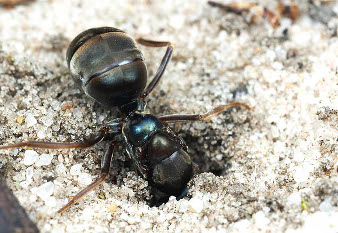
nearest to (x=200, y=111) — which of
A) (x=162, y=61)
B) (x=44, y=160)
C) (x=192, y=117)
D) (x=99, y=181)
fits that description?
(x=192, y=117)

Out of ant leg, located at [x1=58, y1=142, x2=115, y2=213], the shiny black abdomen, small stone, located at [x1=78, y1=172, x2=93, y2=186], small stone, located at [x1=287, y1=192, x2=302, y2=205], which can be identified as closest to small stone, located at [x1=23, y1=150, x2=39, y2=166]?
small stone, located at [x1=78, y1=172, x2=93, y2=186]

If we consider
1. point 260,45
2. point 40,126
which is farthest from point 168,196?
point 260,45

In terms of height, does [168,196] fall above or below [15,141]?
below

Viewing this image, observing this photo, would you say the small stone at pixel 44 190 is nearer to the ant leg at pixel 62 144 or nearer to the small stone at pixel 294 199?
the ant leg at pixel 62 144

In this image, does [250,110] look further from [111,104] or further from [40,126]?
[40,126]

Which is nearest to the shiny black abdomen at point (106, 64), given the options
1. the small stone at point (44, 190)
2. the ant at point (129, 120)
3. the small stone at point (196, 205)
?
the ant at point (129, 120)

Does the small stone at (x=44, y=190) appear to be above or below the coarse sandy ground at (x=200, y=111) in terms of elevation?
below

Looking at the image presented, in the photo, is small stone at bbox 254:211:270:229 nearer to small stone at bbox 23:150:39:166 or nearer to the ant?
the ant
